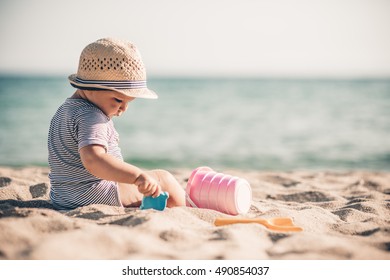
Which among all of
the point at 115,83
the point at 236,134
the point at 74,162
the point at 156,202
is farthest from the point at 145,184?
the point at 236,134

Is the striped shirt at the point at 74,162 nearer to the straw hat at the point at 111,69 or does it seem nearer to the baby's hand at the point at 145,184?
the straw hat at the point at 111,69

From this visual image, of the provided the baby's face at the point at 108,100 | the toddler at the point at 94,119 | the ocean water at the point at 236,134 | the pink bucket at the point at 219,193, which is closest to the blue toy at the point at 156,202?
the toddler at the point at 94,119

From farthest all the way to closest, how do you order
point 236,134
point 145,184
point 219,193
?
point 236,134 < point 219,193 < point 145,184

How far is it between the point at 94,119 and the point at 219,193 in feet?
2.57

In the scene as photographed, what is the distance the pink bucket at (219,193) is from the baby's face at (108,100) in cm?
61

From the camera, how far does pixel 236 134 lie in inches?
381

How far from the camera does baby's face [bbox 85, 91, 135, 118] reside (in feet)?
7.80

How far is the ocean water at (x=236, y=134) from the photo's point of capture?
6.91 m

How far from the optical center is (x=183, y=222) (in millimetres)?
2154

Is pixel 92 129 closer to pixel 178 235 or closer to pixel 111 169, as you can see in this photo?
pixel 111 169

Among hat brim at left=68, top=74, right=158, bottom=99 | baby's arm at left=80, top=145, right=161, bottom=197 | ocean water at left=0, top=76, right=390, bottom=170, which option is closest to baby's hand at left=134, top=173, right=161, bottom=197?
baby's arm at left=80, top=145, right=161, bottom=197

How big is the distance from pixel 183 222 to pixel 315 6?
4375 mm
